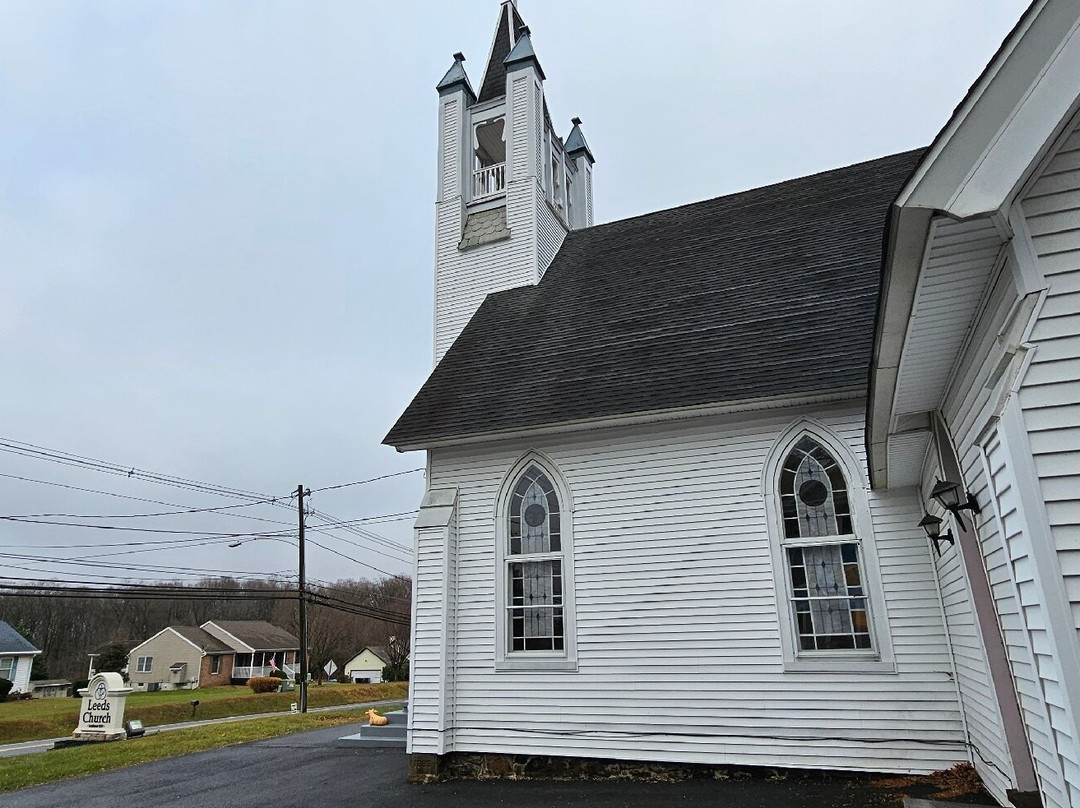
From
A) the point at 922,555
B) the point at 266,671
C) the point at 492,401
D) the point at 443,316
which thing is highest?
the point at 443,316

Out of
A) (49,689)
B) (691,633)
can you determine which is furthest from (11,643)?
(691,633)

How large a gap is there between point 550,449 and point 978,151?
7.98 m

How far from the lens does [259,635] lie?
6562 centimetres

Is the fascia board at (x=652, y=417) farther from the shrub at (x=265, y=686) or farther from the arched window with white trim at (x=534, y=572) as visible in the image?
the shrub at (x=265, y=686)

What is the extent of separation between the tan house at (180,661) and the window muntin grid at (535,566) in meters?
58.7

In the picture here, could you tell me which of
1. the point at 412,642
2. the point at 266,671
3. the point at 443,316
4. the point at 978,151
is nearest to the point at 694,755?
the point at 412,642

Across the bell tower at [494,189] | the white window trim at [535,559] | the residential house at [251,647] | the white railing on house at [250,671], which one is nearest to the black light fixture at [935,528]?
the white window trim at [535,559]

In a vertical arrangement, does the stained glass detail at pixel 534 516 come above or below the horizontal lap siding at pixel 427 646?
above

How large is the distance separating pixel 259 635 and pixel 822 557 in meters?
67.9

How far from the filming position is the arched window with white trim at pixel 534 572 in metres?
9.76

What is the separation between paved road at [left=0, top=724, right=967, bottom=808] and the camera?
7688 mm

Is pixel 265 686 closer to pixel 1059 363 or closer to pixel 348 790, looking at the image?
pixel 348 790

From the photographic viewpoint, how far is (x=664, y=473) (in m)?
9.54

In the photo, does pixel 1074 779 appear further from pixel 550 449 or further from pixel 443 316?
pixel 443 316
